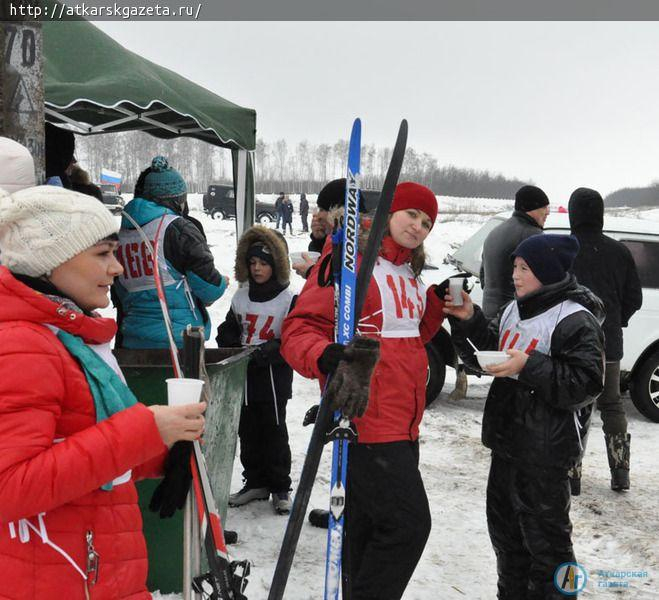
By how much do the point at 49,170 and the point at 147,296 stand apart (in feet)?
3.69

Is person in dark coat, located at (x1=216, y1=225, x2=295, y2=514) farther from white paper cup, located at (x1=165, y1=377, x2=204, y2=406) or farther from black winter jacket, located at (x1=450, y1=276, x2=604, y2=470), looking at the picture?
white paper cup, located at (x1=165, y1=377, x2=204, y2=406)

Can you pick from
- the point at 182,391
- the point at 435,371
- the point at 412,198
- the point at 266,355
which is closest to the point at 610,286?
the point at 435,371

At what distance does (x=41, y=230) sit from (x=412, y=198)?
161 cm

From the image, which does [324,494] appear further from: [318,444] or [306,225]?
[306,225]

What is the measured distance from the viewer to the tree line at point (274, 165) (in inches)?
2931

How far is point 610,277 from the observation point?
198 inches

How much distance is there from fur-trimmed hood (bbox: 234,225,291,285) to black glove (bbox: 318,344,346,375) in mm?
2132

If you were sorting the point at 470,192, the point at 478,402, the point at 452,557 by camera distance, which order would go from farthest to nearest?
the point at 470,192 → the point at 478,402 → the point at 452,557

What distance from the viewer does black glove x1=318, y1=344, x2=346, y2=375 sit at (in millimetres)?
2420

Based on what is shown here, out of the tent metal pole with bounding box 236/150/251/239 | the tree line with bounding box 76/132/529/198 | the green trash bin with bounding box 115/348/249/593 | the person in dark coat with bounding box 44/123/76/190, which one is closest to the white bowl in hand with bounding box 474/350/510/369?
the green trash bin with bounding box 115/348/249/593

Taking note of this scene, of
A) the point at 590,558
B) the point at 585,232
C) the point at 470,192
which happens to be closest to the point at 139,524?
the point at 590,558

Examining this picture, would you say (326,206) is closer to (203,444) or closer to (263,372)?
(263,372)

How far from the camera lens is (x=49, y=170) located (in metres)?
4.45

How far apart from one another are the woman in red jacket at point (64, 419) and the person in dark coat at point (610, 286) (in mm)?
4032
